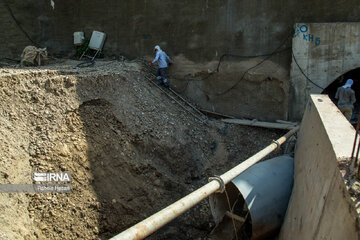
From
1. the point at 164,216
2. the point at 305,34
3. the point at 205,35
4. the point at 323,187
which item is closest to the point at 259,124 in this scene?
the point at 305,34

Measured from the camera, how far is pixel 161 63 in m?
9.32

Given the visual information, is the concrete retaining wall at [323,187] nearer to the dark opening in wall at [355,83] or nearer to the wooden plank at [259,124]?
the wooden plank at [259,124]

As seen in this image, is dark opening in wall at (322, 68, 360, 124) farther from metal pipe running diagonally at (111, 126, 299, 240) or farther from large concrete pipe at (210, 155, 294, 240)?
metal pipe running diagonally at (111, 126, 299, 240)

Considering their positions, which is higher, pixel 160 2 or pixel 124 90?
pixel 160 2

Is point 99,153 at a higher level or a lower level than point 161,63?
lower

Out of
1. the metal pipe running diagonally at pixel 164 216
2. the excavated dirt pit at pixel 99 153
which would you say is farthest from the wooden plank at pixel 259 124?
the metal pipe running diagonally at pixel 164 216

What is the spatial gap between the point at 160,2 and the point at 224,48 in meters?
2.70

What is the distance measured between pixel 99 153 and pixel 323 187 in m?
4.47

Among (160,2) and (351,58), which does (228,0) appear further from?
(351,58)

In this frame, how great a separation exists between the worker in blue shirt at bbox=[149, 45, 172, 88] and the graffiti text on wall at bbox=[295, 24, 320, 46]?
3.94 meters

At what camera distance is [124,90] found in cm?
782

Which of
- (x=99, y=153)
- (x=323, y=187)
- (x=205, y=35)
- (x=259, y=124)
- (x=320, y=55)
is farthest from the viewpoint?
(x=205, y=35)

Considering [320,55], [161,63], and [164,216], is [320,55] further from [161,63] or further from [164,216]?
[164,216]

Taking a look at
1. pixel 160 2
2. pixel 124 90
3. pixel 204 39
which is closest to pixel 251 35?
pixel 204 39
